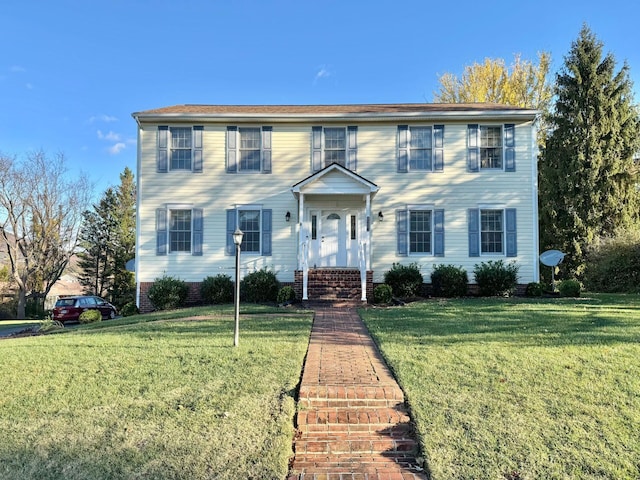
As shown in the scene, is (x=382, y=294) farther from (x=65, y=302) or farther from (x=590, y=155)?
(x=65, y=302)

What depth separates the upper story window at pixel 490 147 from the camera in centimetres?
1423

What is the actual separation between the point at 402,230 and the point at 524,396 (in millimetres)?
10190

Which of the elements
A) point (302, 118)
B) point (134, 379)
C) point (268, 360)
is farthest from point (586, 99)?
point (134, 379)

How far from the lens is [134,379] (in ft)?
16.1

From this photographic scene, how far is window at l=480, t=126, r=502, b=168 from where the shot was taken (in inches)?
564

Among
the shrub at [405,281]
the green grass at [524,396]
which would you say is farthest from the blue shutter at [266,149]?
the green grass at [524,396]

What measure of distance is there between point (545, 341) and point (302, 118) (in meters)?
10.4

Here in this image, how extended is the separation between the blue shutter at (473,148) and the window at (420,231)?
82.4 inches

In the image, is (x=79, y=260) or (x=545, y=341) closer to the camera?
(x=545, y=341)

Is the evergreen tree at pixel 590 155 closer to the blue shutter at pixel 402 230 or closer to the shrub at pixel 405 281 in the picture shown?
the blue shutter at pixel 402 230

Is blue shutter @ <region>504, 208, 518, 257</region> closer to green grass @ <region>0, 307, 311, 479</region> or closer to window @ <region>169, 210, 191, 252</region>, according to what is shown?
green grass @ <region>0, 307, 311, 479</region>

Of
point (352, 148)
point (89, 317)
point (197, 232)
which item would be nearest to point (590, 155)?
point (352, 148)

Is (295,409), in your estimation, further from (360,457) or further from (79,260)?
(79,260)

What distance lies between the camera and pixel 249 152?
47.4 ft
